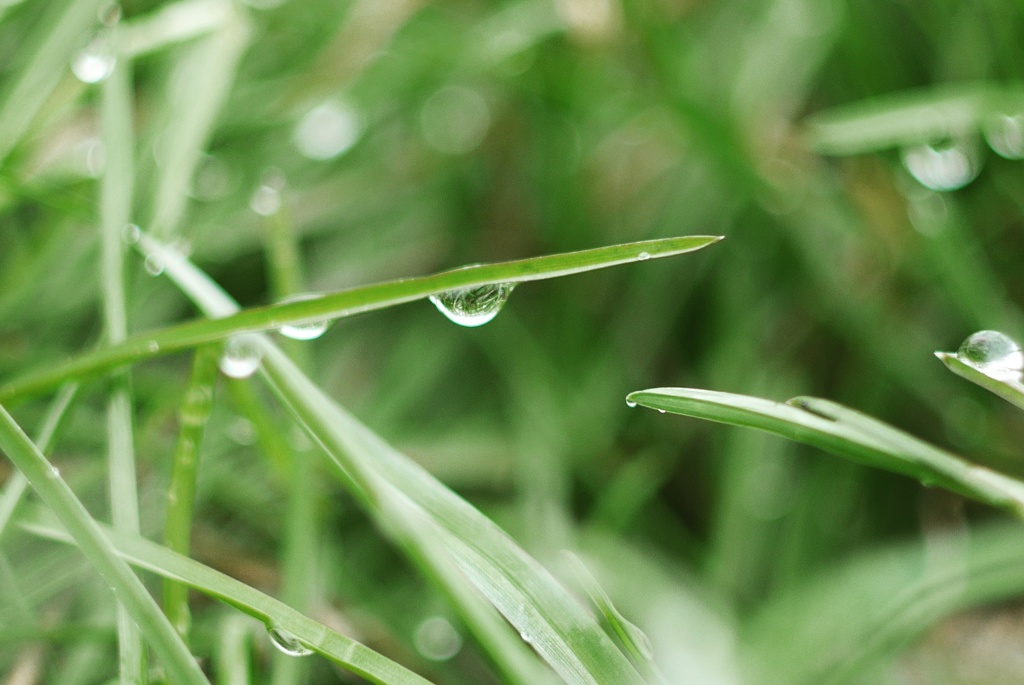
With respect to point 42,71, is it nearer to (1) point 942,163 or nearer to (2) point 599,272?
(2) point 599,272

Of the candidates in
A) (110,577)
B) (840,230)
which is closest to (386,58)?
(840,230)

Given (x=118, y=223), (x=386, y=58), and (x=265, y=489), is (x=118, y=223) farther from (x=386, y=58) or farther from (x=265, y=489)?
(x=386, y=58)

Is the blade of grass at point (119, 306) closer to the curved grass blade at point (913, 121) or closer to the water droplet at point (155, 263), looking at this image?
the water droplet at point (155, 263)

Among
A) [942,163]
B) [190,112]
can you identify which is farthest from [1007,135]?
[190,112]

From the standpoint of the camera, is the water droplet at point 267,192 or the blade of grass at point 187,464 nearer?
the blade of grass at point 187,464

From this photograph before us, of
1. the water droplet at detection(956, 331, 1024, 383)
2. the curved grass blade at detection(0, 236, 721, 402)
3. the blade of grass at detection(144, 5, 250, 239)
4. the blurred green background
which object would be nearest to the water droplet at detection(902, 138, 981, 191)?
the blurred green background

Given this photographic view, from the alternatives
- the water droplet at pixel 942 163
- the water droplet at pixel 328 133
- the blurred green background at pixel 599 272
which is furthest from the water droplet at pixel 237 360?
the water droplet at pixel 942 163

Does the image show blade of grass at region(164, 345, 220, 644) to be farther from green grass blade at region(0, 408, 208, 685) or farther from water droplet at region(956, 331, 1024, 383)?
water droplet at region(956, 331, 1024, 383)
